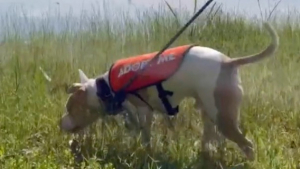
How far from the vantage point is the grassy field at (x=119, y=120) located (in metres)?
4.47

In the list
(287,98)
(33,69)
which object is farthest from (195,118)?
(33,69)

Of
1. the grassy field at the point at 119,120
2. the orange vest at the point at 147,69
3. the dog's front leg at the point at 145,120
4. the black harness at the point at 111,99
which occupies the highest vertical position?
the orange vest at the point at 147,69

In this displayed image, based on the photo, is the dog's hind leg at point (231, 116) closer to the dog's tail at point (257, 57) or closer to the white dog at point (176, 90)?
the white dog at point (176, 90)

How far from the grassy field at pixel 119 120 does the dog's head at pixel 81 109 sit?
84mm

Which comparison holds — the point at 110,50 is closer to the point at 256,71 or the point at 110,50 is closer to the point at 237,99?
the point at 256,71

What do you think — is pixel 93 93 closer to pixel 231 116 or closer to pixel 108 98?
pixel 108 98

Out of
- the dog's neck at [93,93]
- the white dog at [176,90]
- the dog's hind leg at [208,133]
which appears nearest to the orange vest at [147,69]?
the white dog at [176,90]

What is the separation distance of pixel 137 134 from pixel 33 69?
2206 mm

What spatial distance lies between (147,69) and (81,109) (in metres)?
0.63

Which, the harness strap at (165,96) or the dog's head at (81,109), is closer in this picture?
the harness strap at (165,96)

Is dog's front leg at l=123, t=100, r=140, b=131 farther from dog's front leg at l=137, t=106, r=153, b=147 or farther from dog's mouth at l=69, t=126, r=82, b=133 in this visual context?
dog's mouth at l=69, t=126, r=82, b=133

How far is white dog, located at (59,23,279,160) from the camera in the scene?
4.40 metres

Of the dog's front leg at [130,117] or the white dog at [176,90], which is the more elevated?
the white dog at [176,90]

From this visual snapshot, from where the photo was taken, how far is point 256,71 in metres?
6.22
